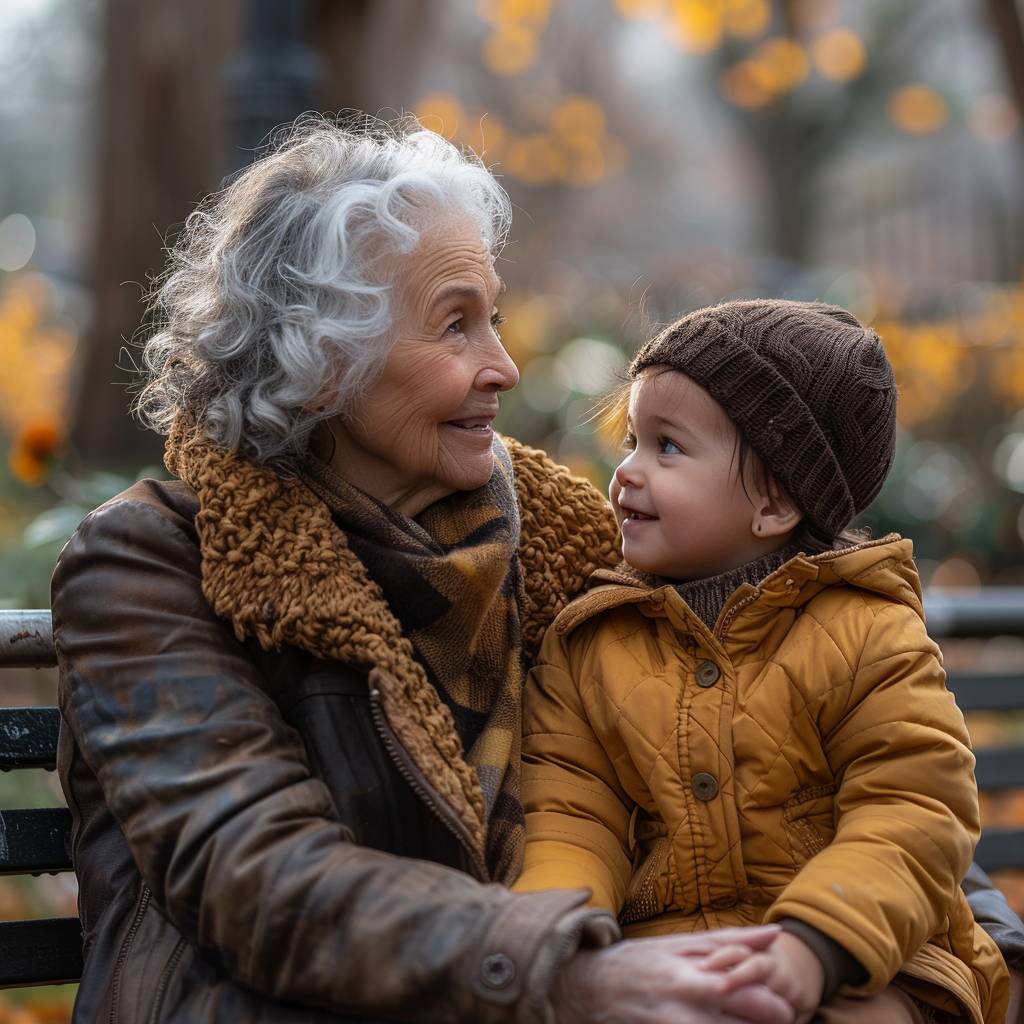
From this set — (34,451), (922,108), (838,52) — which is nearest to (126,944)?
(34,451)

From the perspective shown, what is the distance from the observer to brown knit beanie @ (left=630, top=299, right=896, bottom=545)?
2.36m

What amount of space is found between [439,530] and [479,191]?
583mm

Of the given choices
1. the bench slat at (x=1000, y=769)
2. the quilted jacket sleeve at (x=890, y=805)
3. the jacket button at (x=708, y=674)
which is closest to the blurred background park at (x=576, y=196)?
the jacket button at (x=708, y=674)

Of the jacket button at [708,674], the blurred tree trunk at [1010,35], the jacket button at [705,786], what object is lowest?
the jacket button at [705,786]

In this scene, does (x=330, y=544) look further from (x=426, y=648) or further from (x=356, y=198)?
(x=356, y=198)

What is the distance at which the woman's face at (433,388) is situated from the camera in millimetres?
2381

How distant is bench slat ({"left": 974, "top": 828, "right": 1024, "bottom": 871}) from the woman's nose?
6.54 feet

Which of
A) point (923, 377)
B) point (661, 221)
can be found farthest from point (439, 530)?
point (661, 221)

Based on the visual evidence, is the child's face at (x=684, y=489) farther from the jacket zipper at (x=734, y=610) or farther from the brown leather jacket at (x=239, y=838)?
the brown leather jacket at (x=239, y=838)

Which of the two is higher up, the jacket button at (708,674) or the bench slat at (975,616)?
the jacket button at (708,674)

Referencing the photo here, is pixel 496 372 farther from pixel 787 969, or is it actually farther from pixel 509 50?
pixel 509 50

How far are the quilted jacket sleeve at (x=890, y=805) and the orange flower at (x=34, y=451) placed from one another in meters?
2.05

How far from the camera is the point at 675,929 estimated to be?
2.30 meters

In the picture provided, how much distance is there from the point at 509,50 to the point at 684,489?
14782mm
